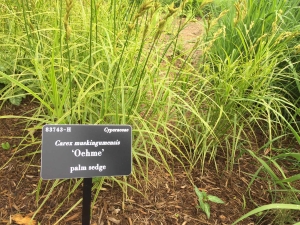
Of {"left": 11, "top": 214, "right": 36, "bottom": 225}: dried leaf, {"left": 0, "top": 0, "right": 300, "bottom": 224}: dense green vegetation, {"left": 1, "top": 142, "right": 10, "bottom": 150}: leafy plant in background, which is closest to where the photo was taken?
{"left": 11, "top": 214, "right": 36, "bottom": 225}: dried leaf

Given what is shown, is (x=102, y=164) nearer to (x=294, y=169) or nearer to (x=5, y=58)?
(x=5, y=58)

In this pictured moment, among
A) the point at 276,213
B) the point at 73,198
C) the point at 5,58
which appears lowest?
the point at 276,213

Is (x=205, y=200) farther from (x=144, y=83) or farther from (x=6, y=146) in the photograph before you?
(x=6, y=146)

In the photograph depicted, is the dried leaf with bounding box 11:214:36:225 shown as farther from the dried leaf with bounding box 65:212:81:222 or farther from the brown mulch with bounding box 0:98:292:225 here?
the dried leaf with bounding box 65:212:81:222

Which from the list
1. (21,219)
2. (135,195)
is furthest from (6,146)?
(135,195)

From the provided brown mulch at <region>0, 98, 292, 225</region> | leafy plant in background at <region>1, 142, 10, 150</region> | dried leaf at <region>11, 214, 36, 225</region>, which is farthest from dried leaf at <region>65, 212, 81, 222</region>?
leafy plant in background at <region>1, 142, 10, 150</region>

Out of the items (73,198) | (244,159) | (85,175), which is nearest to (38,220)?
(73,198)

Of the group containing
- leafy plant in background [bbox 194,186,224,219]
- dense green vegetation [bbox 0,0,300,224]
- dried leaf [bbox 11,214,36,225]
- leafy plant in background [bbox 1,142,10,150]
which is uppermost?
dense green vegetation [bbox 0,0,300,224]

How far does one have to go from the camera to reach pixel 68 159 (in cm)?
102

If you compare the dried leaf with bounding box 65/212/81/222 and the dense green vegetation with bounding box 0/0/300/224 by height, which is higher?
the dense green vegetation with bounding box 0/0/300/224

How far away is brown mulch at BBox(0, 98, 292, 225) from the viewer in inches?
53.1

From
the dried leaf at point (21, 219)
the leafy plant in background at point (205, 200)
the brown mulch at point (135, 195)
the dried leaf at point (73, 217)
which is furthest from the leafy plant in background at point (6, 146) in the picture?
the leafy plant in background at point (205, 200)

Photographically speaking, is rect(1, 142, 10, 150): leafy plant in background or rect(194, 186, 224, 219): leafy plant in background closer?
rect(194, 186, 224, 219): leafy plant in background

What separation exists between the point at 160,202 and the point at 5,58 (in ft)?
3.88
